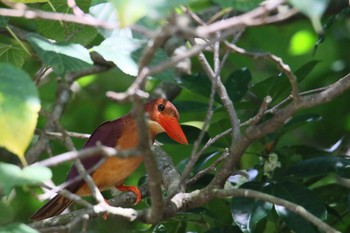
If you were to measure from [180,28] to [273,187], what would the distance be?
1.73 metres

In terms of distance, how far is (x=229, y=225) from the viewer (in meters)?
3.31

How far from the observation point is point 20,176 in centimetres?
171

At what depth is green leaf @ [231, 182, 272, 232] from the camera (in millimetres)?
2855

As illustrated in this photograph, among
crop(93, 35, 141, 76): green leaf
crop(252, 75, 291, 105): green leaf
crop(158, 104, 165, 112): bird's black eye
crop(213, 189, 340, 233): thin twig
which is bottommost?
crop(158, 104, 165, 112): bird's black eye

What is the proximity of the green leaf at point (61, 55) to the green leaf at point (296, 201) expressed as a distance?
1140 millimetres

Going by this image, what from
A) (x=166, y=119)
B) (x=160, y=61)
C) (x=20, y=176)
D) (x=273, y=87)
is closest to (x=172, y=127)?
(x=166, y=119)

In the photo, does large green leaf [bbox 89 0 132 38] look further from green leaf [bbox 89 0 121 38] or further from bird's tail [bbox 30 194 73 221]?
bird's tail [bbox 30 194 73 221]

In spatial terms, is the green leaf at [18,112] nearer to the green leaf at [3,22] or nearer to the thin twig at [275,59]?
the thin twig at [275,59]

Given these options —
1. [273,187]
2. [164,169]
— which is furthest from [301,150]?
[164,169]

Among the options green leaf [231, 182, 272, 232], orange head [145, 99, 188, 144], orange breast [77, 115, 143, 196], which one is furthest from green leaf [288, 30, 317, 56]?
green leaf [231, 182, 272, 232]

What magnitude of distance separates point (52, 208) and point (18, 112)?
1647 mm

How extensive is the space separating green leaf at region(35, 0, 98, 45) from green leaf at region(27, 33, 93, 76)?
52 cm

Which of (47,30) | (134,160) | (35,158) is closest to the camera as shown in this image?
(47,30)

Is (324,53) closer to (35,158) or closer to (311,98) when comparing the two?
(35,158)
